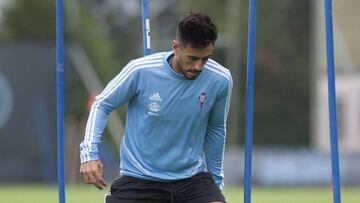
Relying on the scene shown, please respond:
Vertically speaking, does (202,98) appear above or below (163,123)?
above

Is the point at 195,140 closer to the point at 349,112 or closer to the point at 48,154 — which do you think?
the point at 48,154

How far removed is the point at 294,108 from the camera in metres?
60.5

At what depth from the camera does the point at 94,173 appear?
7273 millimetres

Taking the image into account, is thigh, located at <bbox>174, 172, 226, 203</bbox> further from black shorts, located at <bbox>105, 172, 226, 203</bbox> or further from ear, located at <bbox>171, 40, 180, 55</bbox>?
ear, located at <bbox>171, 40, 180, 55</bbox>

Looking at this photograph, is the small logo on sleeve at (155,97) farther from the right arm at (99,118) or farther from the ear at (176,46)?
the ear at (176,46)

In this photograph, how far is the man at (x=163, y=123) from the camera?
7.52 m

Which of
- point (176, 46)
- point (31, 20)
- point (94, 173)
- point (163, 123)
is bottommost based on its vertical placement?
point (94, 173)

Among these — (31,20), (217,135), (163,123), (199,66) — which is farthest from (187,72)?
(31,20)

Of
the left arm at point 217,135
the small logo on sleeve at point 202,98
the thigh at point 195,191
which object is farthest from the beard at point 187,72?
the thigh at point 195,191

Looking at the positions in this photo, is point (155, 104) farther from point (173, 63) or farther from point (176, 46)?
point (176, 46)

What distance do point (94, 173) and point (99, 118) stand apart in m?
0.46

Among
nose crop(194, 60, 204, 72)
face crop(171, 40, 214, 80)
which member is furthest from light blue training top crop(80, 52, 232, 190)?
nose crop(194, 60, 204, 72)

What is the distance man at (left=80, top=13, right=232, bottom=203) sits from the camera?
7516 millimetres

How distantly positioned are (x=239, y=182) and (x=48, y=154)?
6074 mm
